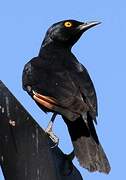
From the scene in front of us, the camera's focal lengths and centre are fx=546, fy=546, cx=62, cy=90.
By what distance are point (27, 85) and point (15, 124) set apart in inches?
130

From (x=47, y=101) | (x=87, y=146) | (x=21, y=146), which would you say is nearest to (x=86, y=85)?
(x=47, y=101)

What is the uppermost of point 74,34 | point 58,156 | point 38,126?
point 38,126

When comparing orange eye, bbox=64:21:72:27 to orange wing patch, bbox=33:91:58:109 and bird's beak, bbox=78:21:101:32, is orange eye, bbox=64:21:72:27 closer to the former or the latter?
bird's beak, bbox=78:21:101:32

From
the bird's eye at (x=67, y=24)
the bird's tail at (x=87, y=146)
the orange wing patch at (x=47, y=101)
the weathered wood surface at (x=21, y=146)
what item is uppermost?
the weathered wood surface at (x=21, y=146)

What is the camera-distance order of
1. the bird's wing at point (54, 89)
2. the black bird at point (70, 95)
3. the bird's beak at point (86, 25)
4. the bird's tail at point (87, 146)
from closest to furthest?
the bird's tail at point (87, 146)
the black bird at point (70, 95)
the bird's wing at point (54, 89)
the bird's beak at point (86, 25)

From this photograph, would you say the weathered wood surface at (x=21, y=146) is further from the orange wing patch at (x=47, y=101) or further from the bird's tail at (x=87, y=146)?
the orange wing patch at (x=47, y=101)

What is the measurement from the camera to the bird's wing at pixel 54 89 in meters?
5.41

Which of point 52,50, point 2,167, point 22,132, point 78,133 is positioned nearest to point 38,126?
point 22,132

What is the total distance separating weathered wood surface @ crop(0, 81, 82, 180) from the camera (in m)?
3.00

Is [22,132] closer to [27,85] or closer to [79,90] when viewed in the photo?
[79,90]

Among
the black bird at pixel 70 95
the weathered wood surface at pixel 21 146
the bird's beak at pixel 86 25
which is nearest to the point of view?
the weathered wood surface at pixel 21 146

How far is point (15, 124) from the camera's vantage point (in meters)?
3.10

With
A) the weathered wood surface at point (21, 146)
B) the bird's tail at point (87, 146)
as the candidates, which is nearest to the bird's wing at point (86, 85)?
the bird's tail at point (87, 146)

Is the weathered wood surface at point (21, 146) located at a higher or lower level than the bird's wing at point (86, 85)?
higher
